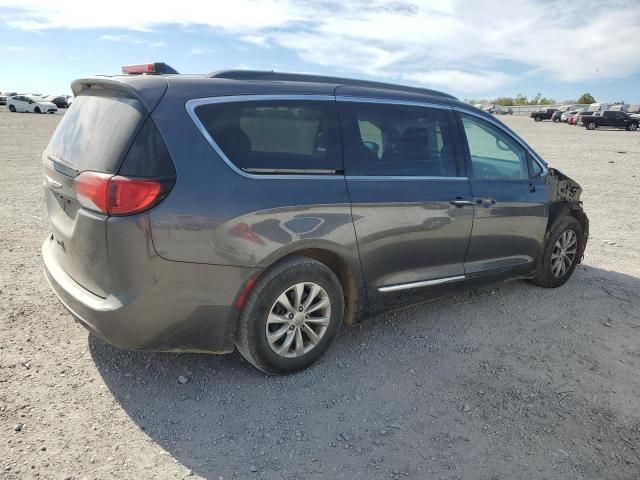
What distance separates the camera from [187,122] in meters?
2.87

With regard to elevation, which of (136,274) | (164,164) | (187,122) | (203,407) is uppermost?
(187,122)

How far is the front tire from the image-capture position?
10.2ft

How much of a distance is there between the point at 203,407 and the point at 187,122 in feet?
5.44

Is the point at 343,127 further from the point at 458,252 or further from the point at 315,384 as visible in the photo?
the point at 315,384

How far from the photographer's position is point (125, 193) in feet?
8.79

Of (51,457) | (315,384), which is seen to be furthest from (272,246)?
(51,457)

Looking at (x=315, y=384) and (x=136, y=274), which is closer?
(x=136, y=274)

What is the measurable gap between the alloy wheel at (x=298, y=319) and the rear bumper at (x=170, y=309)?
288mm

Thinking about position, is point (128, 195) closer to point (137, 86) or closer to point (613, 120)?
point (137, 86)

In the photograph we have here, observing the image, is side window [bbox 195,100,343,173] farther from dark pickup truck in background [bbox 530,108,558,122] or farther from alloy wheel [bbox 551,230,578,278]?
dark pickup truck in background [bbox 530,108,558,122]

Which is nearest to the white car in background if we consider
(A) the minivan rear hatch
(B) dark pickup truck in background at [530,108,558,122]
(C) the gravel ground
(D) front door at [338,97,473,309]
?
(C) the gravel ground

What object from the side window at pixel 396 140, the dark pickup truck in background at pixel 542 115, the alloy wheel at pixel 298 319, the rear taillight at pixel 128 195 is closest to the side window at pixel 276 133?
the side window at pixel 396 140

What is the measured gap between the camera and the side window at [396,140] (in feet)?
11.6

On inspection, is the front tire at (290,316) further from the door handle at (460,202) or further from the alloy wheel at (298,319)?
the door handle at (460,202)
